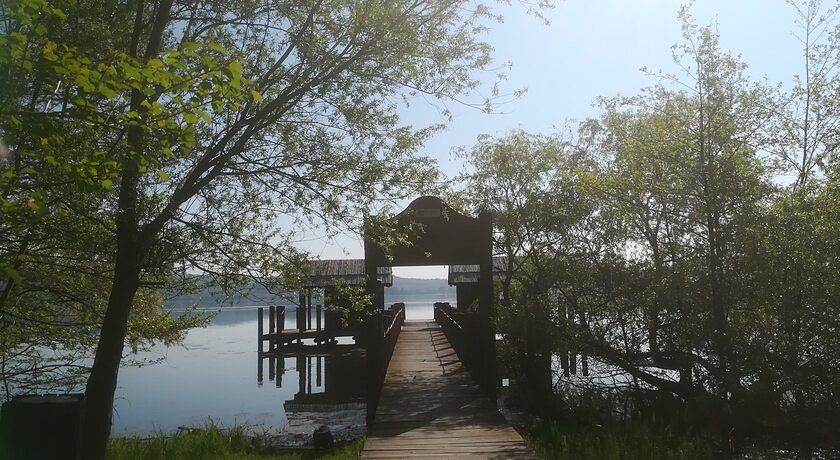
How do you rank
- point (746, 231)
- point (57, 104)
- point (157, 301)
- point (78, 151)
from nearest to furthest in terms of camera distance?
point (78, 151) → point (57, 104) → point (746, 231) → point (157, 301)

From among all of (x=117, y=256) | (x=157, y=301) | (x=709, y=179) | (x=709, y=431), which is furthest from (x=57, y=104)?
(x=709, y=431)

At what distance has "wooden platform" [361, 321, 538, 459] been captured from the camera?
7555mm

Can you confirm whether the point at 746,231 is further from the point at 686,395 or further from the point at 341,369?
the point at 341,369

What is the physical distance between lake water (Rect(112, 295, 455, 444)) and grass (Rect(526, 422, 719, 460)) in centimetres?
592

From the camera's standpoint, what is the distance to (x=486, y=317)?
39.8ft

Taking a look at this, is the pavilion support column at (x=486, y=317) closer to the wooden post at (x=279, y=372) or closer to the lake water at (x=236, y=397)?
the lake water at (x=236, y=397)

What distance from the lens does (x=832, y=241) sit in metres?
8.55

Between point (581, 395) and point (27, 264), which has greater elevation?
point (27, 264)

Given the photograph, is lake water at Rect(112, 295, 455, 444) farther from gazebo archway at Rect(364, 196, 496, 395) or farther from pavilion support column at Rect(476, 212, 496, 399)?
gazebo archway at Rect(364, 196, 496, 395)

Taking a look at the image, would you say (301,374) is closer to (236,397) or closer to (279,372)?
(279,372)

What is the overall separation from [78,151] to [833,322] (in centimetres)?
901

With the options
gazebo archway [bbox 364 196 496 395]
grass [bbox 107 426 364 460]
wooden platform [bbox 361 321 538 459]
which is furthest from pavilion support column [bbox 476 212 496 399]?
grass [bbox 107 426 364 460]

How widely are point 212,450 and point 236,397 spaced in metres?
12.2

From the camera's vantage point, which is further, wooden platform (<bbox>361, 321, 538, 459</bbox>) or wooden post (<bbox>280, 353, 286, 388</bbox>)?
wooden post (<bbox>280, 353, 286, 388</bbox>)
